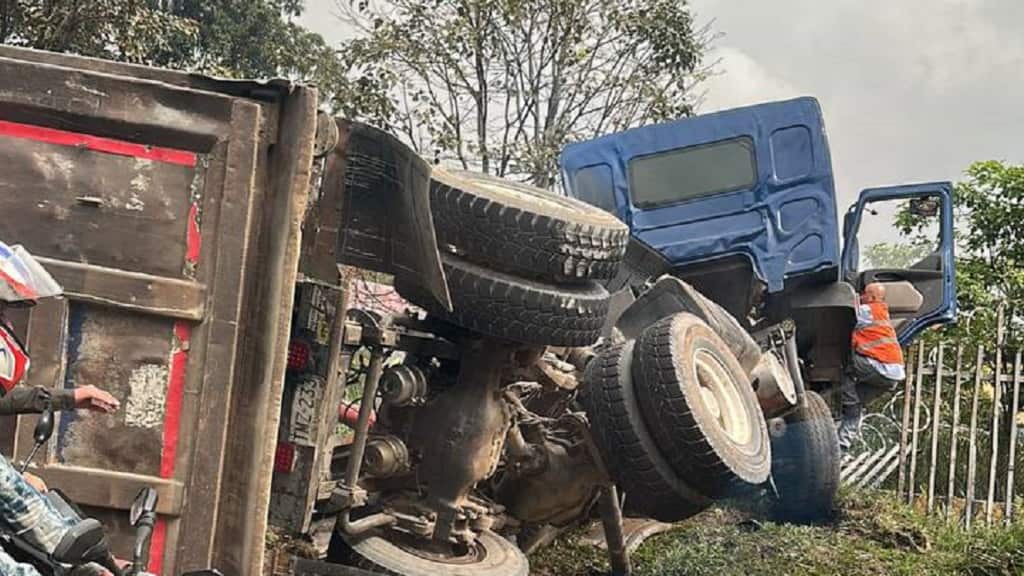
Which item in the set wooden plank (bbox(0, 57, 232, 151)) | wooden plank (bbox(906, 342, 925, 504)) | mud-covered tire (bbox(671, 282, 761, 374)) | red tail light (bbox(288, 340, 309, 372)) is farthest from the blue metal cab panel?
wooden plank (bbox(0, 57, 232, 151))

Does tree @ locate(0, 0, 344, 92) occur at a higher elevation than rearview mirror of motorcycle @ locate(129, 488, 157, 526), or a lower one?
Result: higher

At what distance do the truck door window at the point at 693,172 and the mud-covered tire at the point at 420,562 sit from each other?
3346 mm

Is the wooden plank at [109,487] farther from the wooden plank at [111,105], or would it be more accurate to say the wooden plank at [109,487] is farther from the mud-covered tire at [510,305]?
the mud-covered tire at [510,305]

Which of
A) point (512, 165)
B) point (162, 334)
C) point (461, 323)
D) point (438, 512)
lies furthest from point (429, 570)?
point (512, 165)

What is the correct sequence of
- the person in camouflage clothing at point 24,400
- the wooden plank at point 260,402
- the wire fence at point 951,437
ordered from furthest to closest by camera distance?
1. the wire fence at point 951,437
2. the wooden plank at point 260,402
3. the person in camouflage clothing at point 24,400

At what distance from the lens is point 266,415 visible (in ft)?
9.28

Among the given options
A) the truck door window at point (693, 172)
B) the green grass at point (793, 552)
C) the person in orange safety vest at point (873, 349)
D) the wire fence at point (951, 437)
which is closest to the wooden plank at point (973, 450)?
the wire fence at point (951, 437)

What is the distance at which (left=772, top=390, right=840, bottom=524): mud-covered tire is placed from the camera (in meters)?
6.32

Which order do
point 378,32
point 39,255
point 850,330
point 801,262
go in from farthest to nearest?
point 378,32 → point 850,330 → point 801,262 → point 39,255

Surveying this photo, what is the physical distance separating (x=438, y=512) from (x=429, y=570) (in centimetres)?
24

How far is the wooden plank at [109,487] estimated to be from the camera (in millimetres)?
2738

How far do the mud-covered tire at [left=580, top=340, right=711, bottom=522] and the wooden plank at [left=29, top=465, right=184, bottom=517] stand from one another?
1854mm

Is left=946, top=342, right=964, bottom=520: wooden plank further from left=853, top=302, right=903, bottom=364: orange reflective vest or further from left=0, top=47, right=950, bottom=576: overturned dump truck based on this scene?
left=0, top=47, right=950, bottom=576: overturned dump truck

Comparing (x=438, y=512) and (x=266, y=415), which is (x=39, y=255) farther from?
(x=438, y=512)
